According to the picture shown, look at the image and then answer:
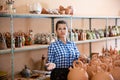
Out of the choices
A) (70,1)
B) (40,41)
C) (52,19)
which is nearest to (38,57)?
(40,41)

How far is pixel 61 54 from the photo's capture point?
239 cm

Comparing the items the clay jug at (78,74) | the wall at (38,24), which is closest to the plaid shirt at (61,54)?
the wall at (38,24)

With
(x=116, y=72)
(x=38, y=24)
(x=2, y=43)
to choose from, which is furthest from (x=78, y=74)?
(x=38, y=24)

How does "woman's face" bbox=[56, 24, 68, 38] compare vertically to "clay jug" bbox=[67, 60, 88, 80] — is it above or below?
above

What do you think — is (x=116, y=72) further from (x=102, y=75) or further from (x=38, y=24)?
(x=38, y=24)

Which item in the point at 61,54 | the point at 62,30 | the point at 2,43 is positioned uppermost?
the point at 62,30

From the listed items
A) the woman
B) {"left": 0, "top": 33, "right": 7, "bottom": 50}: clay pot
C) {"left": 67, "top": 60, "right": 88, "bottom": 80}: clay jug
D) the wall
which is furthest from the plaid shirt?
{"left": 67, "top": 60, "right": 88, "bottom": 80}: clay jug

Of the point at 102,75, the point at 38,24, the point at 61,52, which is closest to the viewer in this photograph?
the point at 102,75

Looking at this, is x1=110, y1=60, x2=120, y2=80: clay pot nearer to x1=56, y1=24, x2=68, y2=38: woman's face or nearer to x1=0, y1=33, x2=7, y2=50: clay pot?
x1=56, y1=24, x2=68, y2=38: woman's face

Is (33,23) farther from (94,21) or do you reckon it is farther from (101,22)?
(101,22)

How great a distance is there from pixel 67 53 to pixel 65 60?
8 cm

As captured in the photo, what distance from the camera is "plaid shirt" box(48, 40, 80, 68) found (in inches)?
93.1

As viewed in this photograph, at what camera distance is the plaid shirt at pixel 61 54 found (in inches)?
93.1

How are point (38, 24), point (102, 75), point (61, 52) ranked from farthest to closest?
point (38, 24) < point (61, 52) < point (102, 75)
